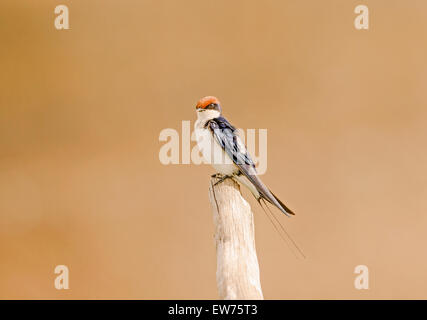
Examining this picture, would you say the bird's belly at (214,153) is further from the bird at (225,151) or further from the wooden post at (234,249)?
the wooden post at (234,249)

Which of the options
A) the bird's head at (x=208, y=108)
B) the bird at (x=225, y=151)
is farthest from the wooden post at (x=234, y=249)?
the bird's head at (x=208, y=108)

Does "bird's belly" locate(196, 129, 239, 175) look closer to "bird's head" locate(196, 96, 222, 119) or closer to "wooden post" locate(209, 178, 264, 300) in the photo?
"bird's head" locate(196, 96, 222, 119)

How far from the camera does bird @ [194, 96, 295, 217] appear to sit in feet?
5.62

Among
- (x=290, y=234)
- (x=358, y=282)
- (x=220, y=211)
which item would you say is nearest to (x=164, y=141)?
(x=290, y=234)

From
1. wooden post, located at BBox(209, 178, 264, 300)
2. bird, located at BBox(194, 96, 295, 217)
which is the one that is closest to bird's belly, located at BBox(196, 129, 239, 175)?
bird, located at BBox(194, 96, 295, 217)

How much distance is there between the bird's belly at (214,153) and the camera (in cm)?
175

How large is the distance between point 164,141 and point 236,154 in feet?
8.30

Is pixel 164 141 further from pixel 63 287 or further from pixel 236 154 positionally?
pixel 236 154

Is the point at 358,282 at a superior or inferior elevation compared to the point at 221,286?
inferior

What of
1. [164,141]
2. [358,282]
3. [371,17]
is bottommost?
[358,282]

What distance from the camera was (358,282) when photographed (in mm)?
3637

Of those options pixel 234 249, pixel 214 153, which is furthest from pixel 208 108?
pixel 234 249

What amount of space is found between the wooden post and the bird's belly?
0.84 feet

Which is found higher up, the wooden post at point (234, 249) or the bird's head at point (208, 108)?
the bird's head at point (208, 108)
